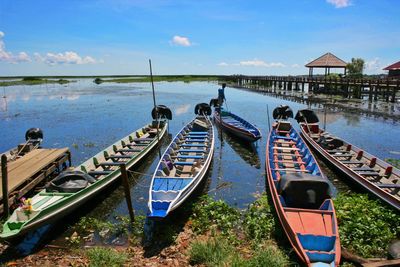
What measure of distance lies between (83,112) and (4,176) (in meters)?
29.1

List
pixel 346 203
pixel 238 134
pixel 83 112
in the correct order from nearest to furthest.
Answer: pixel 346 203 < pixel 238 134 < pixel 83 112

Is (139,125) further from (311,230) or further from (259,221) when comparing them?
(311,230)

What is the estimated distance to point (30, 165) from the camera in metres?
12.6

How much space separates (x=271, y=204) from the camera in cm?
1088

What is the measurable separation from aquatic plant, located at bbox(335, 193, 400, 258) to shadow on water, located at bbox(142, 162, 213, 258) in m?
4.73

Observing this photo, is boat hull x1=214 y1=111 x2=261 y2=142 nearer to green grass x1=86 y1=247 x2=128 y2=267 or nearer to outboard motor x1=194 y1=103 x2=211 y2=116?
outboard motor x1=194 y1=103 x2=211 y2=116

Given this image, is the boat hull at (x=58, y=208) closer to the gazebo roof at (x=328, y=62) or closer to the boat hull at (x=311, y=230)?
the boat hull at (x=311, y=230)

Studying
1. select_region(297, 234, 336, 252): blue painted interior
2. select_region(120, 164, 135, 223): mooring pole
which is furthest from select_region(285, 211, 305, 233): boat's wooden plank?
select_region(120, 164, 135, 223): mooring pole

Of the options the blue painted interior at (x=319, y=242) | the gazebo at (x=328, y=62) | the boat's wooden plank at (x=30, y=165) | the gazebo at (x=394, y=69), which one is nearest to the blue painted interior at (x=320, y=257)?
the blue painted interior at (x=319, y=242)

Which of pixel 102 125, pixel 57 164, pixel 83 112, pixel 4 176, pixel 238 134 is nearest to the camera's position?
pixel 4 176

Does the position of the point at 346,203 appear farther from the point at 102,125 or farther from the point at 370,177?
the point at 102,125

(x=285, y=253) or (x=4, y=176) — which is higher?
(x=4, y=176)

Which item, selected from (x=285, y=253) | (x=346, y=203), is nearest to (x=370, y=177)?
(x=346, y=203)

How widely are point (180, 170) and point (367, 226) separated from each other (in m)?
7.12
